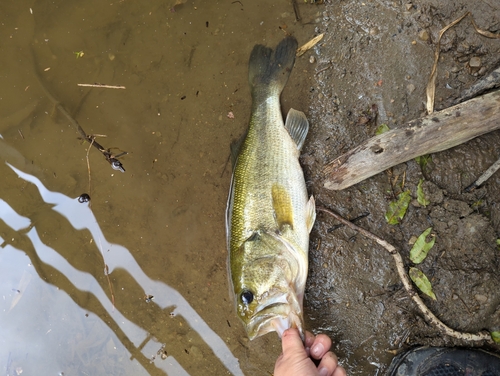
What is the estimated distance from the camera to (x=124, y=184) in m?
4.21

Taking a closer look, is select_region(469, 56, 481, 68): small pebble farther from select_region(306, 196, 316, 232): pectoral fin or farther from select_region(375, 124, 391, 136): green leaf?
select_region(306, 196, 316, 232): pectoral fin

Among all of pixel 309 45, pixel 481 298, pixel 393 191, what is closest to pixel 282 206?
pixel 393 191

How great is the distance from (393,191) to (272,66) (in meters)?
1.73

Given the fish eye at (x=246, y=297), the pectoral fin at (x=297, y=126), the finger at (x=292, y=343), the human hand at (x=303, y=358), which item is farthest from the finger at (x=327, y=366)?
the pectoral fin at (x=297, y=126)

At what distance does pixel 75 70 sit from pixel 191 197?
205 centimetres

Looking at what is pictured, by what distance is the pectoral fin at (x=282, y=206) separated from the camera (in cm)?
320

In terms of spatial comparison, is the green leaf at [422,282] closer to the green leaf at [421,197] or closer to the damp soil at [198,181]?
the damp soil at [198,181]

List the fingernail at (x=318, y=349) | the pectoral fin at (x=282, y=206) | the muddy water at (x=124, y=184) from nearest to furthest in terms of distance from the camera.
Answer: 1. the fingernail at (x=318, y=349)
2. the pectoral fin at (x=282, y=206)
3. the muddy water at (x=124, y=184)

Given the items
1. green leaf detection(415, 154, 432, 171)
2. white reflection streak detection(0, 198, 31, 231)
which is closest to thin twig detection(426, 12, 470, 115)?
green leaf detection(415, 154, 432, 171)

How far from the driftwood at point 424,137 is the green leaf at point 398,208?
440mm

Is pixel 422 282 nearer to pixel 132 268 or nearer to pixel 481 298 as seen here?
pixel 481 298

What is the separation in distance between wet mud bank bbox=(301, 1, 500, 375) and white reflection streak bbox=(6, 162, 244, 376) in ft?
3.68

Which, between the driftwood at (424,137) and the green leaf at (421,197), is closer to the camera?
the driftwood at (424,137)

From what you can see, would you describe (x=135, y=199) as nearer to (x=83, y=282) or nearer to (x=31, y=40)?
(x=83, y=282)
